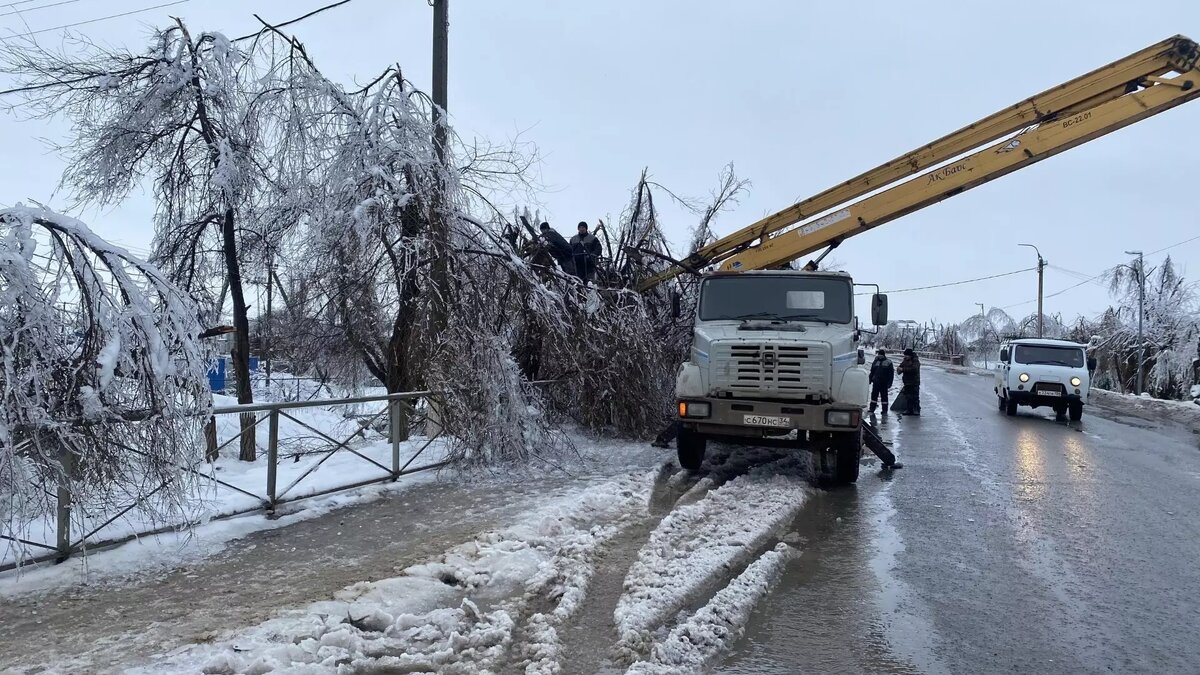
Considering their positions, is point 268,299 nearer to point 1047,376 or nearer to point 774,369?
point 774,369

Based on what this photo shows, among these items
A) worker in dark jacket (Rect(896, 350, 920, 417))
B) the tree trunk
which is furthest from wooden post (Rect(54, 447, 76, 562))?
worker in dark jacket (Rect(896, 350, 920, 417))

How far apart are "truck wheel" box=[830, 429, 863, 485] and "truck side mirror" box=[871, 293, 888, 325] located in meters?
1.91

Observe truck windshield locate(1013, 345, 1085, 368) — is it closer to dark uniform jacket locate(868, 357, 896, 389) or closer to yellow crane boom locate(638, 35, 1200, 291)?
dark uniform jacket locate(868, 357, 896, 389)

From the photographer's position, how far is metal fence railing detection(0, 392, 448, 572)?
4898 mm

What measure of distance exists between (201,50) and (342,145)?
232 centimetres

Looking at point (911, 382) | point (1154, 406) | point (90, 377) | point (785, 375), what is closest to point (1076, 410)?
point (911, 382)

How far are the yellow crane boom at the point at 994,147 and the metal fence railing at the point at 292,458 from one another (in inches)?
224

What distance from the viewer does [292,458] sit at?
921 centimetres

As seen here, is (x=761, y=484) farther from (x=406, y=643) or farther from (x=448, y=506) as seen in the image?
(x=406, y=643)

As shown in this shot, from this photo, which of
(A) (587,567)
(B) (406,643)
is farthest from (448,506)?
(B) (406,643)

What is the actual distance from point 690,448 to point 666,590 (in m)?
4.31

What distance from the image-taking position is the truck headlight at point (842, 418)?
7910mm

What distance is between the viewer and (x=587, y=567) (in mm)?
5156

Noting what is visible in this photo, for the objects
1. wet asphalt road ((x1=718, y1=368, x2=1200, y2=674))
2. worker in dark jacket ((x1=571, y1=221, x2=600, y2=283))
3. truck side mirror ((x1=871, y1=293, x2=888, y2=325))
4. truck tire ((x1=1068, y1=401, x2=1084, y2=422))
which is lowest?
wet asphalt road ((x1=718, y1=368, x2=1200, y2=674))
